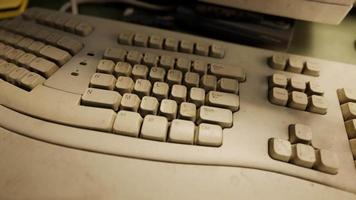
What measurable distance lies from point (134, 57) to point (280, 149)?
206 millimetres

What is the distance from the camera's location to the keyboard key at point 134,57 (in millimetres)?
388

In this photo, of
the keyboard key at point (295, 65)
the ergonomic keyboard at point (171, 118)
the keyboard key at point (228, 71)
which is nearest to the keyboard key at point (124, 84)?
the ergonomic keyboard at point (171, 118)

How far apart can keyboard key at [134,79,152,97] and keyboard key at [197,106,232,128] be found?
0.21ft

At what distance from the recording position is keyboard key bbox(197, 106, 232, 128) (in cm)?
33

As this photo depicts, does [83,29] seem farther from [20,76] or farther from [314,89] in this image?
[314,89]

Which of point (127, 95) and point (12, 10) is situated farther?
point (12, 10)

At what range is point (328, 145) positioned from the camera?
0.33 metres

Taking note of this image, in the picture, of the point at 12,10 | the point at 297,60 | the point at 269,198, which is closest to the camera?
the point at 269,198

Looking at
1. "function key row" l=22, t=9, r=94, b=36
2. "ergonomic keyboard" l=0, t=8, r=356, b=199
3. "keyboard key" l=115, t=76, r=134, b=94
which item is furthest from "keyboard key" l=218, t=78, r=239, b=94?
"function key row" l=22, t=9, r=94, b=36

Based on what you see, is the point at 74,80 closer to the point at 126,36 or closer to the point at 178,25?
the point at 126,36

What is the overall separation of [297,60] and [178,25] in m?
0.23

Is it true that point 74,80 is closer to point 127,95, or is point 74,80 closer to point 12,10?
point 127,95

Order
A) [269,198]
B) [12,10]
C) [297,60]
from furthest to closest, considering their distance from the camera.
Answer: [12,10], [297,60], [269,198]

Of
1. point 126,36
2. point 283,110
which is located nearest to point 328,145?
point 283,110
